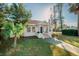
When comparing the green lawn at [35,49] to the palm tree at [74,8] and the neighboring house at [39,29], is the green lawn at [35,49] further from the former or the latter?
the palm tree at [74,8]

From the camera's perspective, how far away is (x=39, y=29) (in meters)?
2.03

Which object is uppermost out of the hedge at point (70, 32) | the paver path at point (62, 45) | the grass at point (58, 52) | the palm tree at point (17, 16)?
the palm tree at point (17, 16)

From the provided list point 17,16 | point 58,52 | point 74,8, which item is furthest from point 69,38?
point 17,16

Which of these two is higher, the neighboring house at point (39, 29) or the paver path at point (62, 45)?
the neighboring house at point (39, 29)

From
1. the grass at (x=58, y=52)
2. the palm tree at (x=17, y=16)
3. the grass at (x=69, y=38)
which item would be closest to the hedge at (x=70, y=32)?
the grass at (x=69, y=38)

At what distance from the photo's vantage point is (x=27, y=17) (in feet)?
6.64

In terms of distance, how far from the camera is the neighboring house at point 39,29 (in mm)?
2018

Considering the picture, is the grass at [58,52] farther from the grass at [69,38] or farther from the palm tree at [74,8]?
the palm tree at [74,8]

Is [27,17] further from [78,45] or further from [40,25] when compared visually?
[78,45]

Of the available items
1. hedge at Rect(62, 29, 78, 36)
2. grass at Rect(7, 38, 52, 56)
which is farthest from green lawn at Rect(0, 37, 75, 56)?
hedge at Rect(62, 29, 78, 36)

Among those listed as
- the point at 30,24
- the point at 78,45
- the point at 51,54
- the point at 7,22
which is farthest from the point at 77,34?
the point at 7,22

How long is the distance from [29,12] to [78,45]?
487mm

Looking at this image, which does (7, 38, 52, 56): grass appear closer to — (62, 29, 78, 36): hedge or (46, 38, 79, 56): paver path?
(46, 38, 79, 56): paver path

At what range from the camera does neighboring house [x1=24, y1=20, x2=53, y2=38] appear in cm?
202
